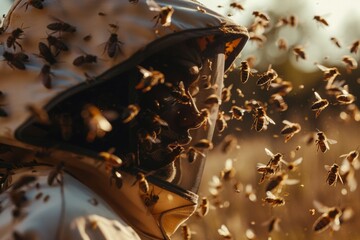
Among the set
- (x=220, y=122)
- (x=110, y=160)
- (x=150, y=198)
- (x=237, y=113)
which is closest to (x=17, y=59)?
(x=110, y=160)

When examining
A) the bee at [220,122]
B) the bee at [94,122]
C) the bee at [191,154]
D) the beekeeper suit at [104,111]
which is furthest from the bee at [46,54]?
the bee at [220,122]

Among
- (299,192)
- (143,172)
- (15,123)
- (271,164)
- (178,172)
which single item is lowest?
(299,192)

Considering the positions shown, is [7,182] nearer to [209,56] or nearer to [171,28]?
[171,28]

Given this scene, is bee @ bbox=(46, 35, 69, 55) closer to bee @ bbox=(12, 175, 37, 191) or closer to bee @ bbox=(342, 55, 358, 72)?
bee @ bbox=(12, 175, 37, 191)

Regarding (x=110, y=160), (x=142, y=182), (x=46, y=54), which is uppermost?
(x=46, y=54)

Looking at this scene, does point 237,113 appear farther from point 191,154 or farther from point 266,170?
point 191,154

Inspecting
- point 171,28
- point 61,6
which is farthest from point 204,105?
point 61,6
